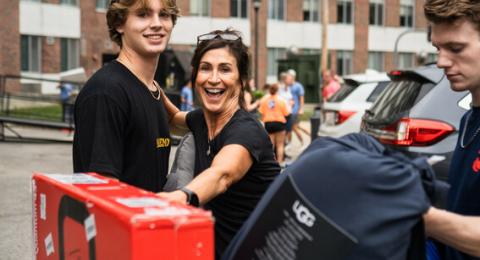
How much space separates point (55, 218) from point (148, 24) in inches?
44.5

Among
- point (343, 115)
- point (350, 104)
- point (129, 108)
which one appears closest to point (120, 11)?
point (129, 108)

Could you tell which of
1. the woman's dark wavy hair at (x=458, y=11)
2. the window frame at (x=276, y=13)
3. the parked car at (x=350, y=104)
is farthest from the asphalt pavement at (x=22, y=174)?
the window frame at (x=276, y=13)

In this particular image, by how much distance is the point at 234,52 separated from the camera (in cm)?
274

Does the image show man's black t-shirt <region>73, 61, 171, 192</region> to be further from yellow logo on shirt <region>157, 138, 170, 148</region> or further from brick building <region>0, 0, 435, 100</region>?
brick building <region>0, 0, 435, 100</region>

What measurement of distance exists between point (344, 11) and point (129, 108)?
1872 inches

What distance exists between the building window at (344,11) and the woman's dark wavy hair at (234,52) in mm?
46815

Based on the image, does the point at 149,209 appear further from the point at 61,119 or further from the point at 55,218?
the point at 61,119

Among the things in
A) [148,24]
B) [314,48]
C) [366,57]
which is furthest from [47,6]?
[148,24]

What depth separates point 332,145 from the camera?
1.79 meters

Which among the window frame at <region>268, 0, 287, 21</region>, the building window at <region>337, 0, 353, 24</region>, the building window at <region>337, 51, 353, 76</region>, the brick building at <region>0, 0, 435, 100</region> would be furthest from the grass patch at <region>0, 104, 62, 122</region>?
the building window at <region>337, 0, 353, 24</region>

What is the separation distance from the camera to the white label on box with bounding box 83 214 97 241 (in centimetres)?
177

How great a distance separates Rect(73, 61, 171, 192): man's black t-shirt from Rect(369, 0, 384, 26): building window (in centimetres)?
4899

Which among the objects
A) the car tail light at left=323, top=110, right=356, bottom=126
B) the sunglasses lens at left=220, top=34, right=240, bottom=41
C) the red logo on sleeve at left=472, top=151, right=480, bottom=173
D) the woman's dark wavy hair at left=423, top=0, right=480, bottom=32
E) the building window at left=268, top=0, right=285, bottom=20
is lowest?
the car tail light at left=323, top=110, right=356, bottom=126

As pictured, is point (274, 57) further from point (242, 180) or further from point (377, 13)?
point (242, 180)
